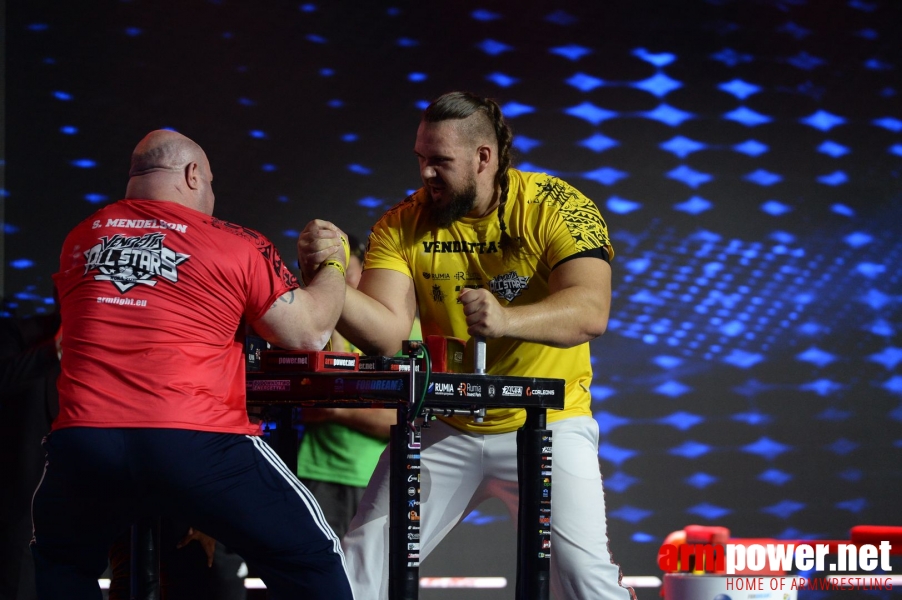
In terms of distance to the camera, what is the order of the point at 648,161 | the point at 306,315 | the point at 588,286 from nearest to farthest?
the point at 306,315 < the point at 588,286 < the point at 648,161

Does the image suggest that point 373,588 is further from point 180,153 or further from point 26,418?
point 26,418

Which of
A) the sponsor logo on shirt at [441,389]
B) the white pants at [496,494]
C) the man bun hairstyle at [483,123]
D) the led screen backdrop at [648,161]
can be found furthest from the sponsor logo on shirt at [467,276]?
the led screen backdrop at [648,161]

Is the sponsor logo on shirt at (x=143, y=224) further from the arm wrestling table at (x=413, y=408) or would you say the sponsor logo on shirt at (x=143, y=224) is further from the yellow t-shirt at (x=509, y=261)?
the yellow t-shirt at (x=509, y=261)

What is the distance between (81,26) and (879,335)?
398 cm

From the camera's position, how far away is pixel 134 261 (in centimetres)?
202

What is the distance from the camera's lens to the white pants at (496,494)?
2.35 meters

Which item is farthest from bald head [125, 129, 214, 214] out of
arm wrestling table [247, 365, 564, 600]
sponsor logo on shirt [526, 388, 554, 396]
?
sponsor logo on shirt [526, 388, 554, 396]

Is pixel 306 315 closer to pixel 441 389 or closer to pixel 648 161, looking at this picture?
pixel 441 389

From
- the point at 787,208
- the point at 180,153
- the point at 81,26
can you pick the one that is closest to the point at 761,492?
the point at 787,208

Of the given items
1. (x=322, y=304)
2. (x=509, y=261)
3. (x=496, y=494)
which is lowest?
(x=496, y=494)

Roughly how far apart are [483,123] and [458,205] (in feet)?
0.92

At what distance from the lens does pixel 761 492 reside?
4.30 metres

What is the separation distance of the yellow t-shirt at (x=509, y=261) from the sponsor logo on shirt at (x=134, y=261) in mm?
872

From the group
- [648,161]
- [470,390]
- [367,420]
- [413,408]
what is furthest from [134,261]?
[648,161]
